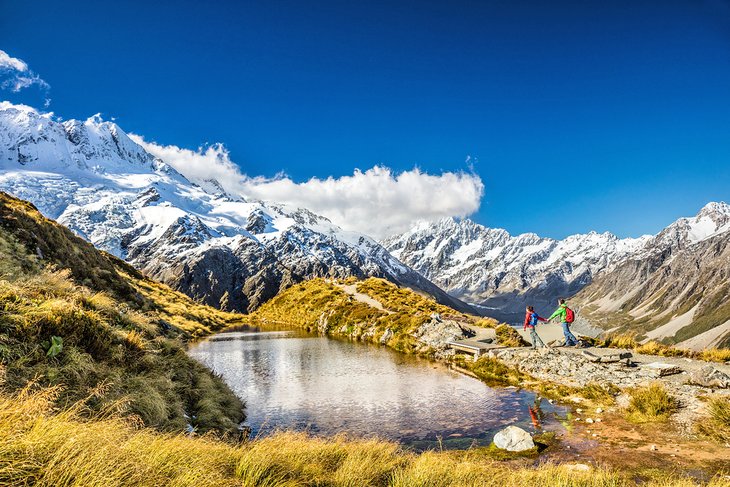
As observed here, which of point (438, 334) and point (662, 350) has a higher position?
point (438, 334)

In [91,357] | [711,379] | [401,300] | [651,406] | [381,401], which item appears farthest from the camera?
[401,300]

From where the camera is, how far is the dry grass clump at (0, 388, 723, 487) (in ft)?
16.7

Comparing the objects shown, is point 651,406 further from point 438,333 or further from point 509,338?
point 438,333

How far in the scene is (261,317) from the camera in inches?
4424

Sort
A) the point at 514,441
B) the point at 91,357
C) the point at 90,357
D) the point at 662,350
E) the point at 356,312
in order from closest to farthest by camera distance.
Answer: the point at 90,357
the point at 91,357
the point at 514,441
the point at 662,350
the point at 356,312

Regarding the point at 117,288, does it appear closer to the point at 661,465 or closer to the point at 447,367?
the point at 447,367

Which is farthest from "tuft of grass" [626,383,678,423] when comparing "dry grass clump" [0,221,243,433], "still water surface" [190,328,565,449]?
"dry grass clump" [0,221,243,433]

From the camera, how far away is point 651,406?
16375 millimetres

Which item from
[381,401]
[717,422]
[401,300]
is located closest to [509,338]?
[381,401]

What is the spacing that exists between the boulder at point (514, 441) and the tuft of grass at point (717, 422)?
5655 mm

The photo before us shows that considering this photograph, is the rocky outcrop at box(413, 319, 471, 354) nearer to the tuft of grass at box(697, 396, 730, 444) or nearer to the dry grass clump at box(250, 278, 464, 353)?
the dry grass clump at box(250, 278, 464, 353)

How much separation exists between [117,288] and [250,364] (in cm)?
1286

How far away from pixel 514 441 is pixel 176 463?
1172cm

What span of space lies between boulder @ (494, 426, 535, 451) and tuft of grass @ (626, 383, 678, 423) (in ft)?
17.4
